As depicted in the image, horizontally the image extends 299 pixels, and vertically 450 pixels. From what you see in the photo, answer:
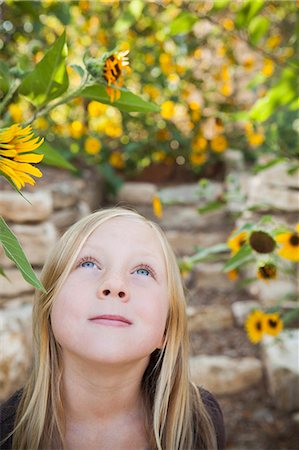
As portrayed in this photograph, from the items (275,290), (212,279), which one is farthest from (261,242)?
(212,279)

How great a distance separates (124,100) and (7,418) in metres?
0.49

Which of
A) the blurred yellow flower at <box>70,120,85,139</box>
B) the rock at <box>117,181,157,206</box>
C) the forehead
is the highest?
the forehead

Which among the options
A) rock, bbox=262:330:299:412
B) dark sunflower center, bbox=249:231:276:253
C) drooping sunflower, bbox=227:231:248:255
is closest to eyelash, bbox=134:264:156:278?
dark sunflower center, bbox=249:231:276:253

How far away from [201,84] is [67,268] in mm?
2470

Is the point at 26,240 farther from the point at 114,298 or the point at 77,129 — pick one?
the point at 114,298

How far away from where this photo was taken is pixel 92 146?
286 centimetres

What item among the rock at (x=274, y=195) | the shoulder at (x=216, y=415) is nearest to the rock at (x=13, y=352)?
the shoulder at (x=216, y=415)

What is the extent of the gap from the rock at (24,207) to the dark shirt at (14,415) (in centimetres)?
109

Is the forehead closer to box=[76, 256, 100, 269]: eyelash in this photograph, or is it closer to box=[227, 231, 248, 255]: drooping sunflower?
box=[76, 256, 100, 269]: eyelash

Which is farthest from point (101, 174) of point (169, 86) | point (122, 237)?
point (122, 237)

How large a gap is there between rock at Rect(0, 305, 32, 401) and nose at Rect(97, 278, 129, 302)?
838mm

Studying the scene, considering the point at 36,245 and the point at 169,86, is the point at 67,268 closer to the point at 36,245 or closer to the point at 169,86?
the point at 36,245

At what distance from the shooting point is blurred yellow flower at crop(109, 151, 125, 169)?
3027 millimetres

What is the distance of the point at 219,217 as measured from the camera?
292 centimetres
